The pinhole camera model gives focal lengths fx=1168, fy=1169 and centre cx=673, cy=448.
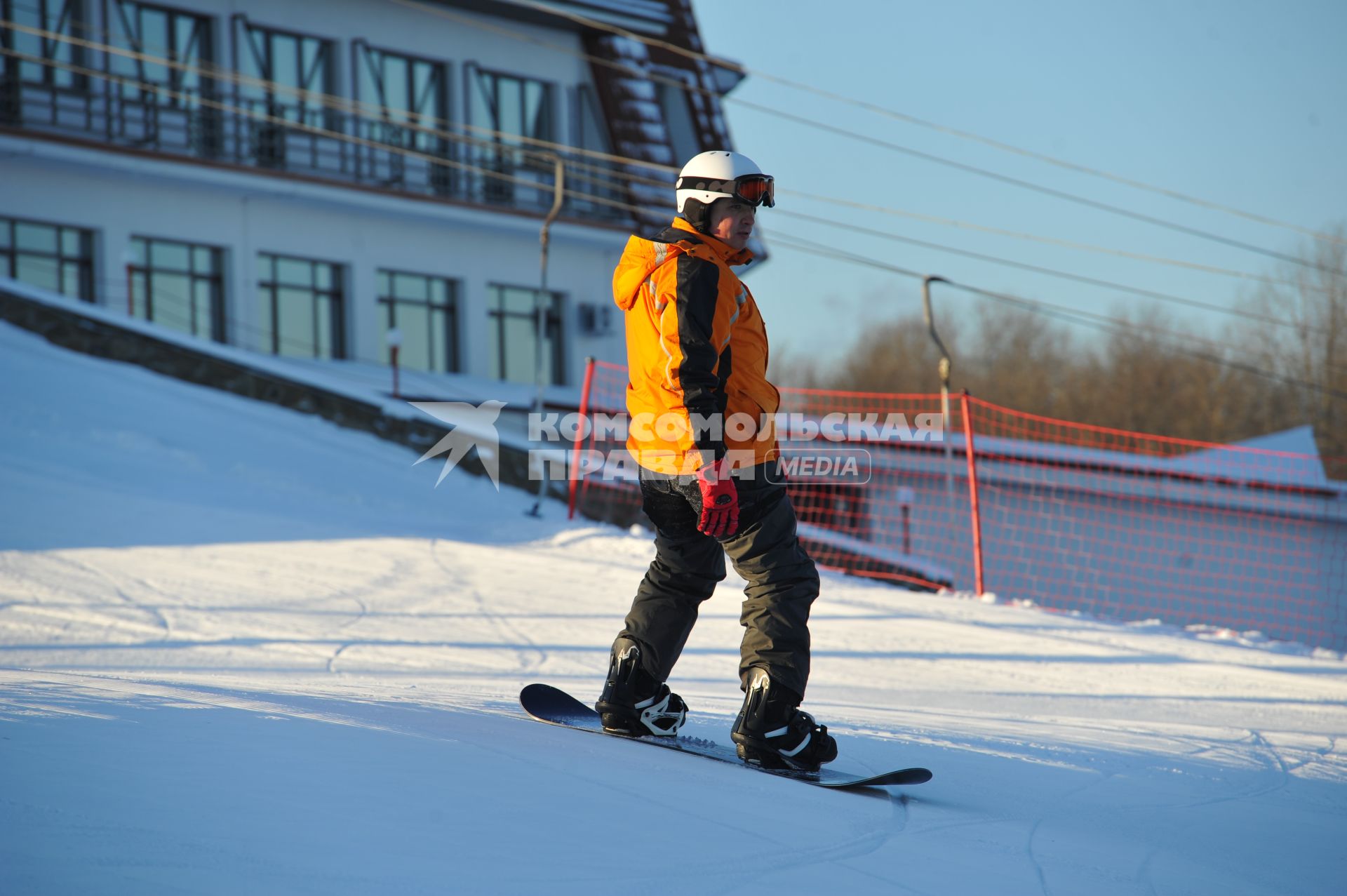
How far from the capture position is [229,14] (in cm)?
2266

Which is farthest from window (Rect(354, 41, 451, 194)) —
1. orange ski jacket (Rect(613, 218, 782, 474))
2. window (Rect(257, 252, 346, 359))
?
orange ski jacket (Rect(613, 218, 782, 474))

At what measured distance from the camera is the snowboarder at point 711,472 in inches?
134

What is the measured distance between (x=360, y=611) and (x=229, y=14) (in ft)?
64.5

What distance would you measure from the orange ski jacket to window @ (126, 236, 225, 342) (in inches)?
768

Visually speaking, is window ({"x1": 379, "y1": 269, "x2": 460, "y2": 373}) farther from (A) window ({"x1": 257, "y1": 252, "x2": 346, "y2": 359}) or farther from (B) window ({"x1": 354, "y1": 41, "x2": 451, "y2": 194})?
(B) window ({"x1": 354, "y1": 41, "x2": 451, "y2": 194})

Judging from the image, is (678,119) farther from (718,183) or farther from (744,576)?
(744,576)

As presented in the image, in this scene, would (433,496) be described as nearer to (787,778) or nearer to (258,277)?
(787,778)

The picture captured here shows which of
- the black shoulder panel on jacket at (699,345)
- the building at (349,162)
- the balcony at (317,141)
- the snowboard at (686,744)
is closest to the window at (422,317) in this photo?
the building at (349,162)

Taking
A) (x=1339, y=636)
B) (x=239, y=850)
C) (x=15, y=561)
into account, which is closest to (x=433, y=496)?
(x=15, y=561)

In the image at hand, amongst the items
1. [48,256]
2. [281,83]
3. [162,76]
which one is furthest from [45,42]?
[281,83]

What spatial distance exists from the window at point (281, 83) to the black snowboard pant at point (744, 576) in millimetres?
20736

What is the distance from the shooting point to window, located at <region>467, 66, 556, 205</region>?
2592cm

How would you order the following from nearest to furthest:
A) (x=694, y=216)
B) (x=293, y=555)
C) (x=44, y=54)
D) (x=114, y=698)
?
(x=114, y=698) < (x=694, y=216) < (x=293, y=555) < (x=44, y=54)

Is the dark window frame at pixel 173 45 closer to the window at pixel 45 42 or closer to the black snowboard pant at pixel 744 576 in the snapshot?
the window at pixel 45 42
